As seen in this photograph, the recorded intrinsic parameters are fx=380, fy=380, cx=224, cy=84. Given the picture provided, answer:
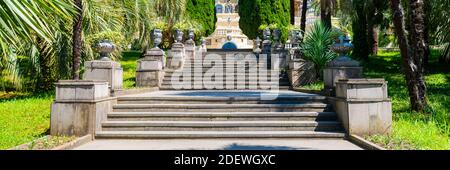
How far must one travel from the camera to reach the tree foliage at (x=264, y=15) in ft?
95.8

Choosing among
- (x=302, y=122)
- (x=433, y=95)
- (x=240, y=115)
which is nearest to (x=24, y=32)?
(x=240, y=115)

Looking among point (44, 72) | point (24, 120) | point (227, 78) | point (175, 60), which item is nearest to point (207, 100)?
point (24, 120)

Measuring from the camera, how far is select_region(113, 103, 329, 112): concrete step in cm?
964

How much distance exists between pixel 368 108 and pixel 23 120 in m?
8.54

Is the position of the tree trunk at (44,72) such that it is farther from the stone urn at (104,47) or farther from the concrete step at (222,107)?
the concrete step at (222,107)

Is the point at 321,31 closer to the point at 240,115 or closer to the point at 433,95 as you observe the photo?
the point at 433,95

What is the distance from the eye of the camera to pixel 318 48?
14680 millimetres

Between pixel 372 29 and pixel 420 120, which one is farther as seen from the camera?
pixel 372 29

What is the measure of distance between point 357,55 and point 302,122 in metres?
15.2

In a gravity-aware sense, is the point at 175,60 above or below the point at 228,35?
below

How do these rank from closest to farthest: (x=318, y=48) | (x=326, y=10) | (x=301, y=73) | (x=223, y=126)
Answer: (x=223, y=126) → (x=318, y=48) → (x=301, y=73) → (x=326, y=10)

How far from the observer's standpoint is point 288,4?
30484mm

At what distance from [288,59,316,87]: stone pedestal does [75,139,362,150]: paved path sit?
708 centimetres

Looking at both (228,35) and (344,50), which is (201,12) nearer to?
(228,35)
